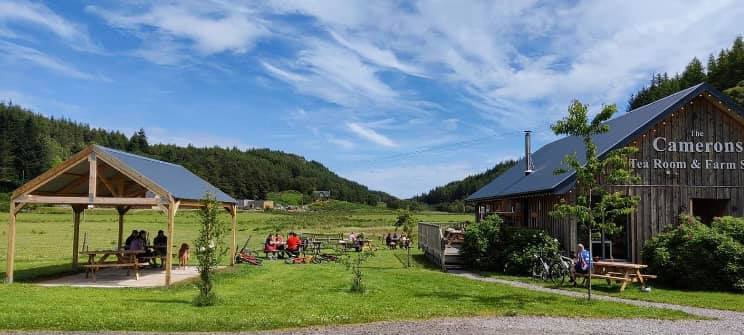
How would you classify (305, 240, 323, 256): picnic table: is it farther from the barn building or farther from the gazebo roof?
the barn building

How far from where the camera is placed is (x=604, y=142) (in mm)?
19703

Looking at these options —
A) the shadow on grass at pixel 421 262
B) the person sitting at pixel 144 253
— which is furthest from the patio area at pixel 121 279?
the shadow on grass at pixel 421 262

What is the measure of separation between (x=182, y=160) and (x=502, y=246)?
126 meters

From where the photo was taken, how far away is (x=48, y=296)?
40.5 ft

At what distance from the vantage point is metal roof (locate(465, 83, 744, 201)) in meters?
18.3

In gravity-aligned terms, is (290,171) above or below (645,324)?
above

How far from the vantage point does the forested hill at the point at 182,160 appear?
370ft

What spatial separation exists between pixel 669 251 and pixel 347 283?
8.77m

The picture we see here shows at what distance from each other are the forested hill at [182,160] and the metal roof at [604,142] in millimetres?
94454

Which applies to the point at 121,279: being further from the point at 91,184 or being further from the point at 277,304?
the point at 277,304

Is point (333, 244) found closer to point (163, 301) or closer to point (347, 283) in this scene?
point (347, 283)

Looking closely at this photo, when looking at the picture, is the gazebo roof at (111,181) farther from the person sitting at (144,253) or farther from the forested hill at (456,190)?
the forested hill at (456,190)

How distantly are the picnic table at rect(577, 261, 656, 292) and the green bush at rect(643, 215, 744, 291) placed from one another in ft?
3.60

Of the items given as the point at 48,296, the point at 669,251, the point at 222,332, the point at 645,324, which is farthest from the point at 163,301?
the point at 669,251
